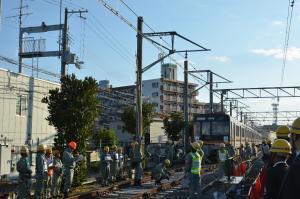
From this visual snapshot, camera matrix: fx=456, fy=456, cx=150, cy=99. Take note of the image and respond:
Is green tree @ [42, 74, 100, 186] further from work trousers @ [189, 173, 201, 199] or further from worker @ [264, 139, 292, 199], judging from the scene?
worker @ [264, 139, 292, 199]

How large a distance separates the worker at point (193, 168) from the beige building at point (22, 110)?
14606 millimetres

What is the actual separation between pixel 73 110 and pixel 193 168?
6.75 m

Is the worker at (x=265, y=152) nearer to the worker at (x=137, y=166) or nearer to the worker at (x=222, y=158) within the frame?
the worker at (x=222, y=158)

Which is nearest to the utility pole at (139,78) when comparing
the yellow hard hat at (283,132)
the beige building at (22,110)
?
the beige building at (22,110)

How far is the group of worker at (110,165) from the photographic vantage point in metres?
19.5

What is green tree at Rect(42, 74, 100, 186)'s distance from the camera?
734 inches

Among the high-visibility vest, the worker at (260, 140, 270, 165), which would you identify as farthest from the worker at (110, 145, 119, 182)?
the high-visibility vest

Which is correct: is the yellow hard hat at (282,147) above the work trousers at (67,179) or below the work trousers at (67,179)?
above

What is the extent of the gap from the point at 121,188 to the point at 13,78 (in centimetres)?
1244

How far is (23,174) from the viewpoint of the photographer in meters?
13.8

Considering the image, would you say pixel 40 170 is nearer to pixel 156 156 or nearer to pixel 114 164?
pixel 114 164

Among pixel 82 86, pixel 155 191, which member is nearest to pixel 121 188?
pixel 155 191

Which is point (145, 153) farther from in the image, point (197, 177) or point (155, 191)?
point (197, 177)

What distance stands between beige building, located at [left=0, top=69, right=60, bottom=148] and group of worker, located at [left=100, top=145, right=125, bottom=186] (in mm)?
7350
